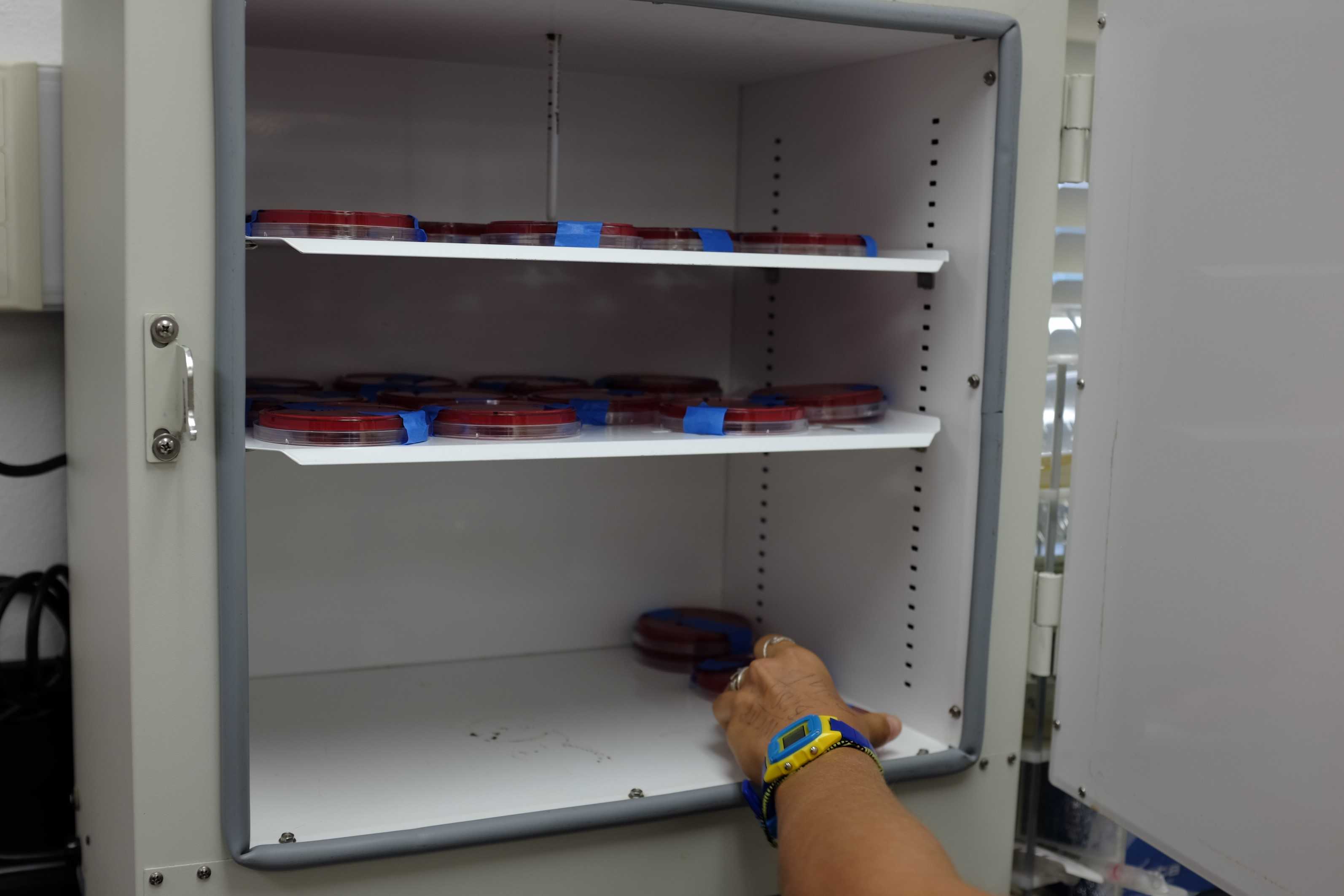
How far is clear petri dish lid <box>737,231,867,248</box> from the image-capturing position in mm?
1145

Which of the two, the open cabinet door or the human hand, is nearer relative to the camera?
the open cabinet door

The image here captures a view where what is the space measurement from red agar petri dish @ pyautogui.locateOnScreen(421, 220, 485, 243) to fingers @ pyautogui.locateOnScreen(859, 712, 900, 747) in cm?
57

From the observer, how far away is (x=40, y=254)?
1.25 metres

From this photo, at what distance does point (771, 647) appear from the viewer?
125cm

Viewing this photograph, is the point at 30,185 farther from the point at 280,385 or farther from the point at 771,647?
the point at 771,647

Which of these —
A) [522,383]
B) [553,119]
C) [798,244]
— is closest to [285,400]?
[522,383]

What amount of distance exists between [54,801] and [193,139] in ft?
2.80

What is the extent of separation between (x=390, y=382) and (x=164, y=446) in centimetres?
48

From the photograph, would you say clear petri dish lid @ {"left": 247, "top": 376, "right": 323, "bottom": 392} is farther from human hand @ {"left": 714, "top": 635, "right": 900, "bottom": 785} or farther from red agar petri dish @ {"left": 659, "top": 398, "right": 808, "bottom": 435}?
human hand @ {"left": 714, "top": 635, "right": 900, "bottom": 785}

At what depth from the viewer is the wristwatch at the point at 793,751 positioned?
1.01 m

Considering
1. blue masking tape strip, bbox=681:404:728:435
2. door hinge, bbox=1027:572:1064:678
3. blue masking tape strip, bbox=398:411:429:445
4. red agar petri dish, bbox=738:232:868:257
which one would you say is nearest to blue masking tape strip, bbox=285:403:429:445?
blue masking tape strip, bbox=398:411:429:445

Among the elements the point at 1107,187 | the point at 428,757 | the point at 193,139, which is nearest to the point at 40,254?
the point at 193,139

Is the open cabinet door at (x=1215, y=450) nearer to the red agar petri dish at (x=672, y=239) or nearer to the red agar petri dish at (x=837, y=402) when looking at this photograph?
the red agar petri dish at (x=837, y=402)

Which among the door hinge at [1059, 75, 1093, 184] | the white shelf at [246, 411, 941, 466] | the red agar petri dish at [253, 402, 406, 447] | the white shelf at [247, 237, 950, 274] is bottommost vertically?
the white shelf at [246, 411, 941, 466]
